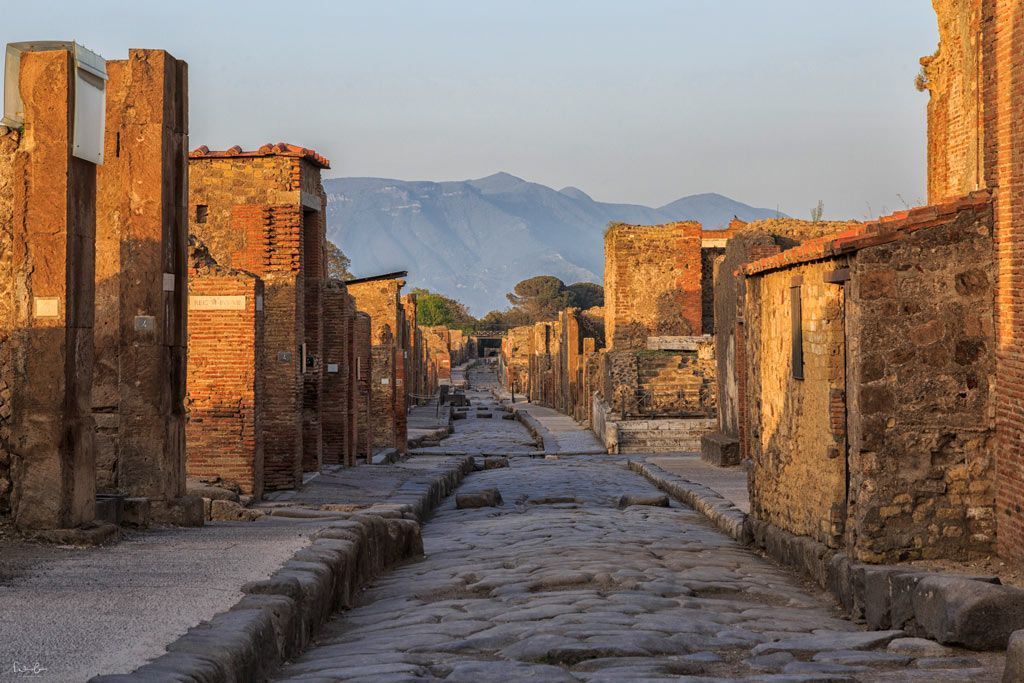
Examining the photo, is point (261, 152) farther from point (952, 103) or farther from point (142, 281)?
point (952, 103)

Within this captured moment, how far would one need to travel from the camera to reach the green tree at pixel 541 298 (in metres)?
121

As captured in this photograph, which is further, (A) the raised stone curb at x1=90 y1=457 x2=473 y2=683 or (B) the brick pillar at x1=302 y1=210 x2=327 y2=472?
(B) the brick pillar at x1=302 y1=210 x2=327 y2=472

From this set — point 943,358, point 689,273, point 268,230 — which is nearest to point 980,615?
point 943,358

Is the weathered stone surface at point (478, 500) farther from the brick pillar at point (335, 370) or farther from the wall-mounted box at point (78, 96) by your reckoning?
the wall-mounted box at point (78, 96)

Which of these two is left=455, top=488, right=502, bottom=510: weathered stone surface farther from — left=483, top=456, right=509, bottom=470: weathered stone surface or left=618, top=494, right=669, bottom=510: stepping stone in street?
left=483, top=456, right=509, bottom=470: weathered stone surface

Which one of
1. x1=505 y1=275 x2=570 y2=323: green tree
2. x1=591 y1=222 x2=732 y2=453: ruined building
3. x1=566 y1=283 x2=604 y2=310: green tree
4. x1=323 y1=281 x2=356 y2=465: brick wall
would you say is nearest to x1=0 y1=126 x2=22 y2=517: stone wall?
x1=323 y1=281 x2=356 y2=465: brick wall

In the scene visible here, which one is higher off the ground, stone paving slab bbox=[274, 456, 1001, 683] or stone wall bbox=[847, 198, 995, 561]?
stone wall bbox=[847, 198, 995, 561]

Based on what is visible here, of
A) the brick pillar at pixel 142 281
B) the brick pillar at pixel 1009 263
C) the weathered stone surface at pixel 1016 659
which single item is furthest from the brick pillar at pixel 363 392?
the weathered stone surface at pixel 1016 659

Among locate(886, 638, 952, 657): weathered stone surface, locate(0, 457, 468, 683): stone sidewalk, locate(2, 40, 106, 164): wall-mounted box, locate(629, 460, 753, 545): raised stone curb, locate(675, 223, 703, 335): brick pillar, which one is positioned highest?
locate(675, 223, 703, 335): brick pillar

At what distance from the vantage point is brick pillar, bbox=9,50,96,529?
930cm

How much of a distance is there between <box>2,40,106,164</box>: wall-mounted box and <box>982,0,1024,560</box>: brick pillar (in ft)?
22.0

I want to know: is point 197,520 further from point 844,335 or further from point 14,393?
point 844,335

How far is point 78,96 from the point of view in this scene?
31.7 ft

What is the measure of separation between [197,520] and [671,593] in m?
4.32
